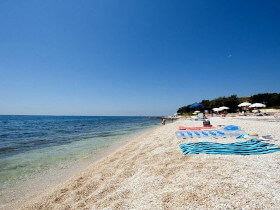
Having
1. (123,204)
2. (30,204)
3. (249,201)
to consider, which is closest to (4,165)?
(30,204)

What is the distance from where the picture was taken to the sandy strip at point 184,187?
223 cm

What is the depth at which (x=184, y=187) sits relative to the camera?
2.67 m

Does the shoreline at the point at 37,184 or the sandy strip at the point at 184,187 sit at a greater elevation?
the sandy strip at the point at 184,187

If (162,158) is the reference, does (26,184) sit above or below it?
below

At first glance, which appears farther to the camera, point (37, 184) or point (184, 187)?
point (37, 184)

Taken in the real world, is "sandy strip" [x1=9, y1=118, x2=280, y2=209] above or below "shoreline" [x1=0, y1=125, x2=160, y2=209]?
above

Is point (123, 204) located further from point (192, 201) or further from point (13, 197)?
point (13, 197)

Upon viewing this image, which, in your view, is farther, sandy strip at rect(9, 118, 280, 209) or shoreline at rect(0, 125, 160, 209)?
shoreline at rect(0, 125, 160, 209)

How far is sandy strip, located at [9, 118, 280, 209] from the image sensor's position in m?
2.23

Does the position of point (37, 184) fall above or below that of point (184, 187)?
below

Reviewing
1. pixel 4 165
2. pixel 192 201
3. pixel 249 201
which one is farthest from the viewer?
pixel 4 165

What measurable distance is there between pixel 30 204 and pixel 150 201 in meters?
3.13

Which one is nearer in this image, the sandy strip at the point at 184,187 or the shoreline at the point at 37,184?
the sandy strip at the point at 184,187

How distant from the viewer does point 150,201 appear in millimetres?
2449
